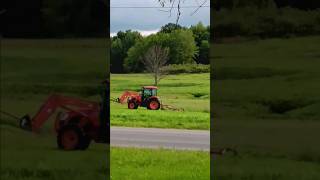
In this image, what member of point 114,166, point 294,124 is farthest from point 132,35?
point 114,166

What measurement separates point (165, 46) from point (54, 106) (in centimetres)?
500

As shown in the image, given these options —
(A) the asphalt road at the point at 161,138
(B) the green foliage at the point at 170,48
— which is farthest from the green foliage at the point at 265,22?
(B) the green foliage at the point at 170,48

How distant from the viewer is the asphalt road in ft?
23.7

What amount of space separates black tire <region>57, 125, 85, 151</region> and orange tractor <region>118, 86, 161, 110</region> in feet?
17.5

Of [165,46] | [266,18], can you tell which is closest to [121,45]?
[165,46]

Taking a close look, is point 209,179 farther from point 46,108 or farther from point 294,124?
point 294,124

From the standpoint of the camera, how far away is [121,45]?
375 inches

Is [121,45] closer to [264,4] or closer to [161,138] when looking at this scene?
[161,138]

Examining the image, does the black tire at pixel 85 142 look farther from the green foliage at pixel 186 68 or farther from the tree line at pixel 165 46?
the green foliage at pixel 186 68

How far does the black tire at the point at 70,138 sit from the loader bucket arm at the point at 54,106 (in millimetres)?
241

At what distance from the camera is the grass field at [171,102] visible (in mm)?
9781

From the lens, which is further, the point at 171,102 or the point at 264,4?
the point at 171,102

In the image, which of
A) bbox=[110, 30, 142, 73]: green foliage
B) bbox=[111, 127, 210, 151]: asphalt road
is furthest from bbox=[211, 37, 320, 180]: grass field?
bbox=[110, 30, 142, 73]: green foliage

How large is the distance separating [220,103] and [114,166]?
10.4ft
